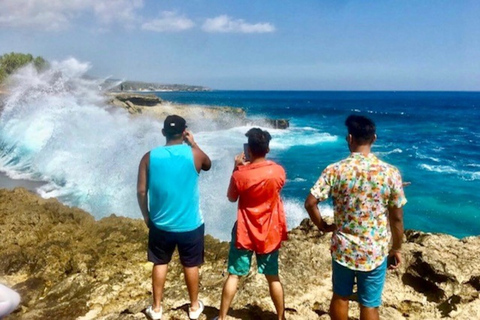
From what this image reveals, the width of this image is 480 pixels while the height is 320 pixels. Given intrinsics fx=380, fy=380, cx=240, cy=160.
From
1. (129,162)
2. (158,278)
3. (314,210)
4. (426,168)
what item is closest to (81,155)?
(129,162)

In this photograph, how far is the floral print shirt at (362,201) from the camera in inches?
103

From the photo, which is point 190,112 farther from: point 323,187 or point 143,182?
point 323,187

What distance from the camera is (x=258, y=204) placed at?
3.16m

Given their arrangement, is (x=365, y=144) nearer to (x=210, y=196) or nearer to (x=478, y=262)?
(x=478, y=262)

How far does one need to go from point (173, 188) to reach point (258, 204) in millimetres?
744

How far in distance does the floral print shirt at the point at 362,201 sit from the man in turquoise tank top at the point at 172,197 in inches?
45.6

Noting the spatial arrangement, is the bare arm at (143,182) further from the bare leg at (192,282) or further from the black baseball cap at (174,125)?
the bare leg at (192,282)

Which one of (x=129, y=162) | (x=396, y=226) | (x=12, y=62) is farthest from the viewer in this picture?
(x=12, y=62)

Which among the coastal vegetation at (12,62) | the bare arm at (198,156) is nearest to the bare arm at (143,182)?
the bare arm at (198,156)

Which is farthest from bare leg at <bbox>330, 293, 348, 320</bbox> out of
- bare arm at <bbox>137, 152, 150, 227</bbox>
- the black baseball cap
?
the black baseball cap

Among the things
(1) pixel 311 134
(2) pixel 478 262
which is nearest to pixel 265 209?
(2) pixel 478 262

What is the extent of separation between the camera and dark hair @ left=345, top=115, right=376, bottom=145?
2668 millimetres

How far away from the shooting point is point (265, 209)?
319 cm

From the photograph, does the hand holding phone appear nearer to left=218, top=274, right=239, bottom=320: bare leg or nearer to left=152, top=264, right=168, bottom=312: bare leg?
left=218, top=274, right=239, bottom=320: bare leg
